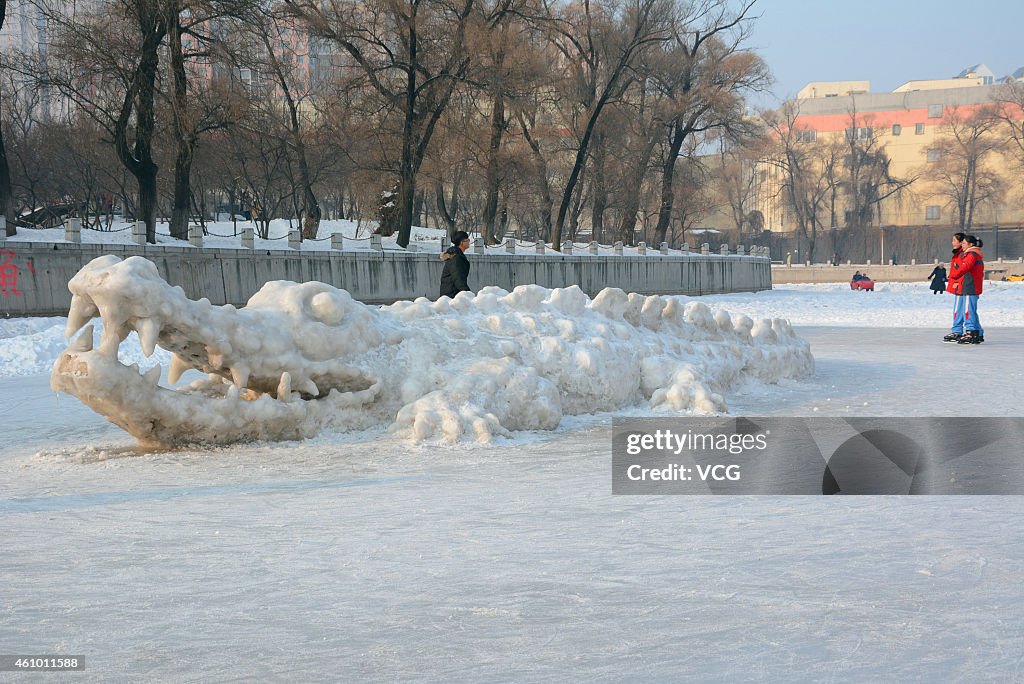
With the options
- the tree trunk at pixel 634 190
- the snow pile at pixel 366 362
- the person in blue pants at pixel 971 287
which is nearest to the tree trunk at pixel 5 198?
the snow pile at pixel 366 362

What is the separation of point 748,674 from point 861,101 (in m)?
91.4

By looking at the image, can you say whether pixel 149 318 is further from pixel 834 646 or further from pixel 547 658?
pixel 834 646

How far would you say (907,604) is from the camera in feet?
10.9

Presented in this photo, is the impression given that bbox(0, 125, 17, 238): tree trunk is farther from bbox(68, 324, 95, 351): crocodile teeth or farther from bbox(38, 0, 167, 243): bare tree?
bbox(68, 324, 95, 351): crocodile teeth

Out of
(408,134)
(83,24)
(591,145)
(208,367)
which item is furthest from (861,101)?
(208,367)

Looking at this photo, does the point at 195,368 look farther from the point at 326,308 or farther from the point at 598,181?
the point at 598,181

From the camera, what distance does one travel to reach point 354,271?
28719mm

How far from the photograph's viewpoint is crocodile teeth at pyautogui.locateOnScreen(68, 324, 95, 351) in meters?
5.86

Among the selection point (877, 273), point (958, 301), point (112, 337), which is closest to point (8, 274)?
point (112, 337)

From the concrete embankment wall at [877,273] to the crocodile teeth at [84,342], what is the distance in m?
54.8

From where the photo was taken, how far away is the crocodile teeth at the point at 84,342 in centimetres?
586

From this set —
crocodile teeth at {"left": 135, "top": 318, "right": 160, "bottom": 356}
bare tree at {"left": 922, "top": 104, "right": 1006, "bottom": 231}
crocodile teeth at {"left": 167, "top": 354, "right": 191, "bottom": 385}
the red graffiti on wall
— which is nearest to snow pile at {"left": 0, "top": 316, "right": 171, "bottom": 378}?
crocodile teeth at {"left": 167, "top": 354, "right": 191, "bottom": 385}

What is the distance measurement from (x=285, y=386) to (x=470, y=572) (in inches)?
116

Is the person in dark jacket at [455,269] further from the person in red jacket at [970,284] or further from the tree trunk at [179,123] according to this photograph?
the tree trunk at [179,123]
